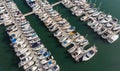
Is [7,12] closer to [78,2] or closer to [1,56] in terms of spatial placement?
[1,56]

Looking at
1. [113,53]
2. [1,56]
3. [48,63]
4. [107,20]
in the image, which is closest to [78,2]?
[107,20]

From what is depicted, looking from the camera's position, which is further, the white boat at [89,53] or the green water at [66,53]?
the white boat at [89,53]

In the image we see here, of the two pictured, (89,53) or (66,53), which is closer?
(89,53)

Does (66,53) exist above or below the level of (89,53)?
above

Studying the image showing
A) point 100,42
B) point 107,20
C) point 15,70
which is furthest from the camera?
point 107,20

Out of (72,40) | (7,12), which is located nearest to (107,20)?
(72,40)

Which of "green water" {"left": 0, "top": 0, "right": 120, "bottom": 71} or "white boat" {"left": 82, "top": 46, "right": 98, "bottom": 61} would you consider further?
"white boat" {"left": 82, "top": 46, "right": 98, "bottom": 61}

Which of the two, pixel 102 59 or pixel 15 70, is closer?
pixel 15 70

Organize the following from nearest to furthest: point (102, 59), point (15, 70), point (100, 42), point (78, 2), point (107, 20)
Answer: point (15, 70) → point (102, 59) → point (100, 42) → point (107, 20) → point (78, 2)

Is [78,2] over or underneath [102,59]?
over

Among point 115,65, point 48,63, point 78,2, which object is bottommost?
point 115,65
